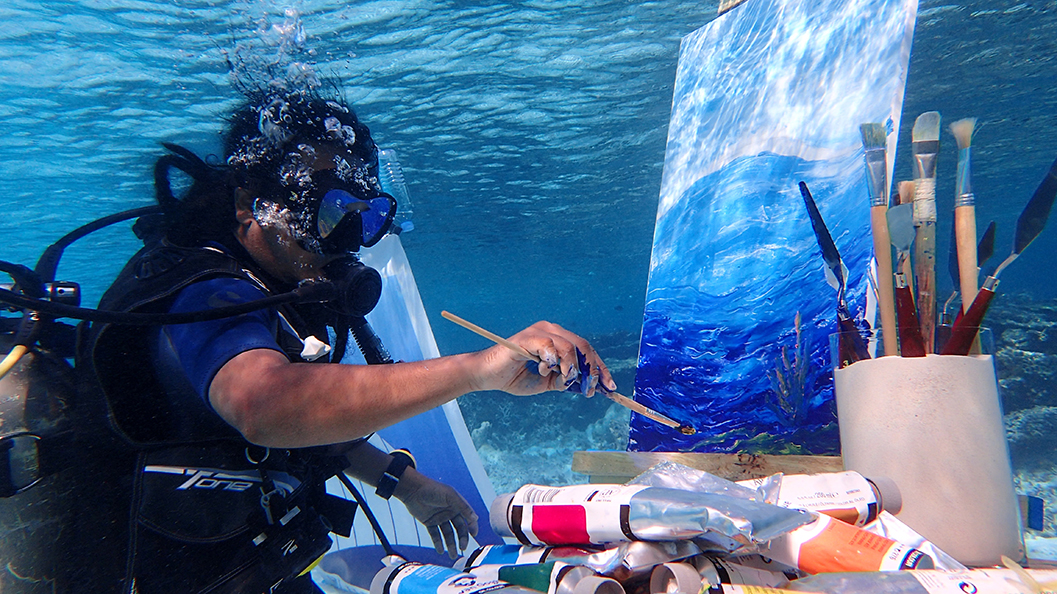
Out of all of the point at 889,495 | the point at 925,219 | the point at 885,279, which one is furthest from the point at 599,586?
the point at 925,219

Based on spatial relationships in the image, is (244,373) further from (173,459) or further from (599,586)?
(599,586)

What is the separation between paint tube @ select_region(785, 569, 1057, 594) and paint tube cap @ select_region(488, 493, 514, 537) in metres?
0.71

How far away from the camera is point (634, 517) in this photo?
1.21m

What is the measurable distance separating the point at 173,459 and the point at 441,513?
4.77 feet

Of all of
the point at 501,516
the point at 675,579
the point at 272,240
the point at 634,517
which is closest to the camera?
the point at 675,579

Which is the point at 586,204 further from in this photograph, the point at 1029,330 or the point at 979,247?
the point at 979,247

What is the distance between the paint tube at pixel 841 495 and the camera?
56.4 inches

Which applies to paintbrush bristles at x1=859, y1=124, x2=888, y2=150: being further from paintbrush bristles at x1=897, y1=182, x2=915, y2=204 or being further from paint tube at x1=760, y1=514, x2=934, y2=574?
paint tube at x1=760, y1=514, x2=934, y2=574

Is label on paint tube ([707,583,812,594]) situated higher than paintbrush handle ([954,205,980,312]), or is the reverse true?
paintbrush handle ([954,205,980,312])

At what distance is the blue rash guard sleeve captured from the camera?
148cm

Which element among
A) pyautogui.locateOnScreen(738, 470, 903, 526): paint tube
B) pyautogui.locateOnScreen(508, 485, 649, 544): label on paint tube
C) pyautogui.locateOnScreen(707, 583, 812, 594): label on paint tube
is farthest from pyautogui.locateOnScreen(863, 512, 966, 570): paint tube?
pyautogui.locateOnScreen(508, 485, 649, 544): label on paint tube

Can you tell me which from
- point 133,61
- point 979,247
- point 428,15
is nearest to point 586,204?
point 428,15

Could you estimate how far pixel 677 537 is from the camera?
1.13 metres

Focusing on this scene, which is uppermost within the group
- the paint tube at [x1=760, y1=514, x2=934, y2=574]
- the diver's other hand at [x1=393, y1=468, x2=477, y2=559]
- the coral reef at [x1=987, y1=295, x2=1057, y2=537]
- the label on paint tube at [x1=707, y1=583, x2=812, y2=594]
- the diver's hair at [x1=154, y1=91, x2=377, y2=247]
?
the diver's hair at [x1=154, y1=91, x2=377, y2=247]
